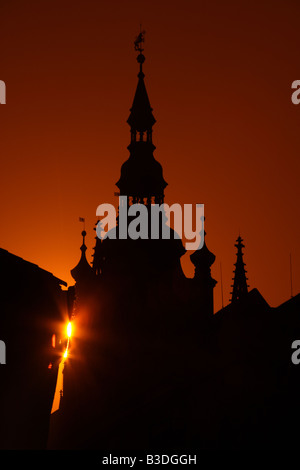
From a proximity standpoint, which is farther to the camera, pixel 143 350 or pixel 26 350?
pixel 143 350

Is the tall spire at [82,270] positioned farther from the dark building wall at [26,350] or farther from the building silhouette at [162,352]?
the dark building wall at [26,350]

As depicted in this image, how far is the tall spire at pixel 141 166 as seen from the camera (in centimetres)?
6850

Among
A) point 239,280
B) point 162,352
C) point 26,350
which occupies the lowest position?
point 26,350

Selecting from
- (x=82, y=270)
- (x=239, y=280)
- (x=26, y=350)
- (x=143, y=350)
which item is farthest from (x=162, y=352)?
(x=26, y=350)

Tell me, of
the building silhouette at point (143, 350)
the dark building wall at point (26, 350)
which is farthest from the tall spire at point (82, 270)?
the dark building wall at point (26, 350)

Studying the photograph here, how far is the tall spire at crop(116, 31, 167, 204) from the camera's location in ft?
225

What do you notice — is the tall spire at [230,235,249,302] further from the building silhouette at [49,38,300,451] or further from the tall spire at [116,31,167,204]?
the tall spire at [116,31,167,204]

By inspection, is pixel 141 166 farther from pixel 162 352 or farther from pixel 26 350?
pixel 26 350

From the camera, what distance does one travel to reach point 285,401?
149 ft

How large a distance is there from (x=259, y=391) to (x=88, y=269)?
31.6 m

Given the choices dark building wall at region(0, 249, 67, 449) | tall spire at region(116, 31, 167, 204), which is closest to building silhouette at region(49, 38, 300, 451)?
tall spire at region(116, 31, 167, 204)

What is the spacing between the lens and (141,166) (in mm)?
69250

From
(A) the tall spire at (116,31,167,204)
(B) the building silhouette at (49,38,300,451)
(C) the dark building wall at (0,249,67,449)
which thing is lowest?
(C) the dark building wall at (0,249,67,449)
